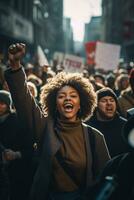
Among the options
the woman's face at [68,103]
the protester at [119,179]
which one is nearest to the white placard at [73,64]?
the woman's face at [68,103]

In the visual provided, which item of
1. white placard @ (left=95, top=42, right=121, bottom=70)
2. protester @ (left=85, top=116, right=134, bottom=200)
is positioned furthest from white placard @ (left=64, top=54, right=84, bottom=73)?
protester @ (left=85, top=116, right=134, bottom=200)

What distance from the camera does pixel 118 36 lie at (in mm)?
59906

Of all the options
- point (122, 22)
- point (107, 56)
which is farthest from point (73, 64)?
point (122, 22)

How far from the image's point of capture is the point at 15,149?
5738 millimetres

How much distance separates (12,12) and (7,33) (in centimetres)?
293

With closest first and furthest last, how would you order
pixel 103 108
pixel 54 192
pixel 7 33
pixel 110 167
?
pixel 110 167 < pixel 54 192 < pixel 103 108 < pixel 7 33

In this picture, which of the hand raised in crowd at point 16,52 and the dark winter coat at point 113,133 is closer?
the hand raised in crowd at point 16,52

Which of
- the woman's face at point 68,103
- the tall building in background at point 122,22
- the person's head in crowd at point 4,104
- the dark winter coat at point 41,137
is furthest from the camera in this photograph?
the tall building in background at point 122,22

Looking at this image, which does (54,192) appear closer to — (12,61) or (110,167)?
(12,61)

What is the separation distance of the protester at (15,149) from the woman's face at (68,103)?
1445mm

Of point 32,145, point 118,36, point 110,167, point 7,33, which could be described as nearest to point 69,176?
point 110,167

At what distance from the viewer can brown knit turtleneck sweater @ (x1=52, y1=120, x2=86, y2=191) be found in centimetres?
386

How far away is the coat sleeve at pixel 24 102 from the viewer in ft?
13.0

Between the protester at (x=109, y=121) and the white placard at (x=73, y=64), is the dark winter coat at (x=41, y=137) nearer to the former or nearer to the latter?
the protester at (x=109, y=121)
